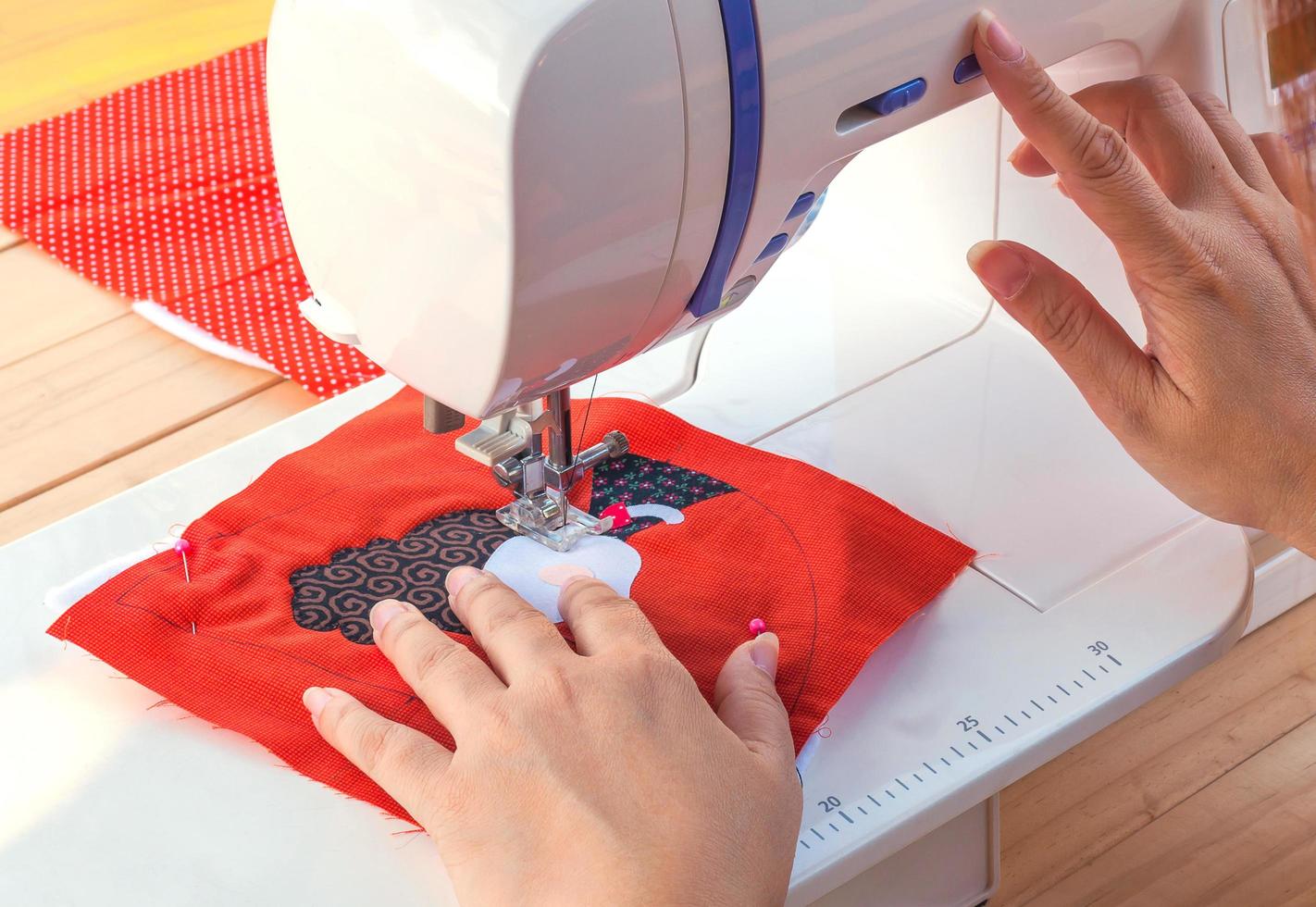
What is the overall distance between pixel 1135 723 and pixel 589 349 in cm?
80

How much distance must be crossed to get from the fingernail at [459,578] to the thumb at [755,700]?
158mm

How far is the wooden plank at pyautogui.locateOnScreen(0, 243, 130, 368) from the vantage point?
1547 millimetres

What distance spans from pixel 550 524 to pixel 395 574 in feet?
0.34

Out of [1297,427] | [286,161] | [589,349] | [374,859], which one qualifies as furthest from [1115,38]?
[374,859]

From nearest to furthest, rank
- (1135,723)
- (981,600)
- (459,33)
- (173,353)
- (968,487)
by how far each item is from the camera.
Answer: (459,33), (981,600), (968,487), (1135,723), (173,353)

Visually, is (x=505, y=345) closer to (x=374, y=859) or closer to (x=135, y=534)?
(x=374, y=859)

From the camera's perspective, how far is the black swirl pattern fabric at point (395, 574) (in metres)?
0.87

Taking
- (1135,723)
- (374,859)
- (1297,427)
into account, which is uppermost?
(1297,427)

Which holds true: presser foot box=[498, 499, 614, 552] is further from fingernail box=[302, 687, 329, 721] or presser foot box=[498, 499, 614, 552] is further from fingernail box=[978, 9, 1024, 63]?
fingernail box=[978, 9, 1024, 63]

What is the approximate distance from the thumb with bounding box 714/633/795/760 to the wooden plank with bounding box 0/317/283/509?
824 millimetres

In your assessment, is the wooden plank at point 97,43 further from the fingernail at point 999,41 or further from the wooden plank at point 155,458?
the fingernail at point 999,41

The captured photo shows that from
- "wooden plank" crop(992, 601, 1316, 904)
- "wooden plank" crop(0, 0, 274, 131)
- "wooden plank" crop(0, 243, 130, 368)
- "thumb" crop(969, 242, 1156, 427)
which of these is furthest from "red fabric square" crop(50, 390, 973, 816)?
"wooden plank" crop(0, 0, 274, 131)

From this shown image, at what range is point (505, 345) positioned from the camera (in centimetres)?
71

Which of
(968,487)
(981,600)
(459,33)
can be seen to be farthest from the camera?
(968,487)
